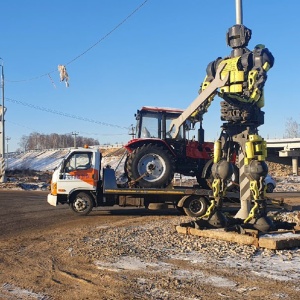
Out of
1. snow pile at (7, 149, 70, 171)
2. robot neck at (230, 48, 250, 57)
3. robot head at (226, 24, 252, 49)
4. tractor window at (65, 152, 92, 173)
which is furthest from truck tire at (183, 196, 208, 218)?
snow pile at (7, 149, 70, 171)

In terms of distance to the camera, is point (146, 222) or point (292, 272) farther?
point (146, 222)

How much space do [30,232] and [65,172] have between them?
302cm

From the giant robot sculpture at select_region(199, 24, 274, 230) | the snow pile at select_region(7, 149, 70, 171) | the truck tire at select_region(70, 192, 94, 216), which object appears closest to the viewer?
the giant robot sculpture at select_region(199, 24, 274, 230)

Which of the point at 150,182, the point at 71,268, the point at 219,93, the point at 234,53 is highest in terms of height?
the point at 234,53

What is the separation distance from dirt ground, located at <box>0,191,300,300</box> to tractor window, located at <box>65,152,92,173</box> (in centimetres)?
308

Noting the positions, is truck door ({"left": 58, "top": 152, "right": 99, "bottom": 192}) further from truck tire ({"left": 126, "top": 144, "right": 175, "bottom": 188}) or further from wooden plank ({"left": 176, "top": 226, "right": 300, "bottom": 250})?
wooden plank ({"left": 176, "top": 226, "right": 300, "bottom": 250})

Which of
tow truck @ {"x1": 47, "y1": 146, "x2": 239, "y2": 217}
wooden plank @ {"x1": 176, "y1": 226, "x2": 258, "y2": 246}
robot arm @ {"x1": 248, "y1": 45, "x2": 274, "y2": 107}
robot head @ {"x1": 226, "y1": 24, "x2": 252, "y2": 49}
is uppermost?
robot head @ {"x1": 226, "y1": 24, "x2": 252, "y2": 49}

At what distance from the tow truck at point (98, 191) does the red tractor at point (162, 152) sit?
1.23 ft

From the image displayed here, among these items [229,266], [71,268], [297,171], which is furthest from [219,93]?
[297,171]

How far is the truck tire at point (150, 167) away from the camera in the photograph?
12.4m

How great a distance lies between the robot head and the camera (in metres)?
9.64

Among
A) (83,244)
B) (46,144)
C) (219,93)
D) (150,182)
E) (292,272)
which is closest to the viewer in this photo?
(292,272)

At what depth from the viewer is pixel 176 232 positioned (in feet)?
30.2

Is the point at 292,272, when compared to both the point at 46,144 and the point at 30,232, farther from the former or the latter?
the point at 46,144
